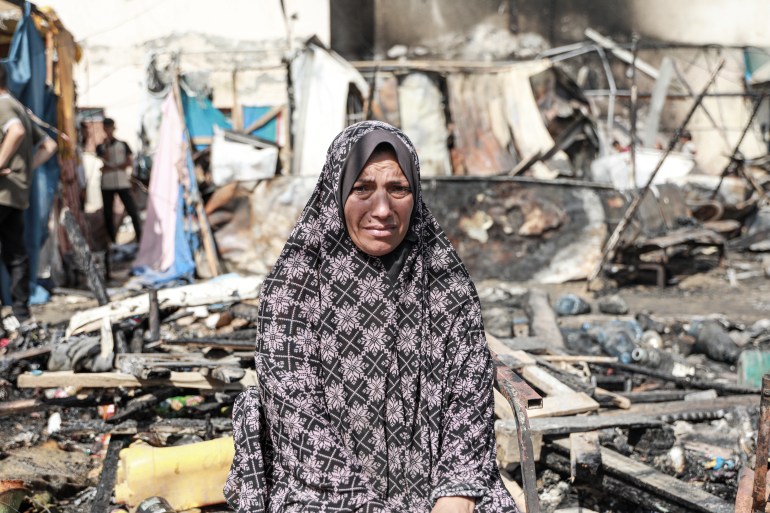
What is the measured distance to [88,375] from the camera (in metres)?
3.92

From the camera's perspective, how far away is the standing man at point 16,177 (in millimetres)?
5652

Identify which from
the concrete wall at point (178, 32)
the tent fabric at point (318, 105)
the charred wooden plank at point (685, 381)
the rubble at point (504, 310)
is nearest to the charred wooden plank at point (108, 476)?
the rubble at point (504, 310)

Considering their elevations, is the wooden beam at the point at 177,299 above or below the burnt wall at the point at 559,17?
below

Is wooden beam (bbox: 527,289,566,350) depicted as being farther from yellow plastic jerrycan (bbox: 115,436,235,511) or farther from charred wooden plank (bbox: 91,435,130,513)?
charred wooden plank (bbox: 91,435,130,513)

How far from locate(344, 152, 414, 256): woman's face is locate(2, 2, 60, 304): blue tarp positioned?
5977 millimetres

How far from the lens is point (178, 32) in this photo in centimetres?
1284

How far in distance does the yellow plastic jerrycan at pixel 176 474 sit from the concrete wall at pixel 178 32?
10.2 m

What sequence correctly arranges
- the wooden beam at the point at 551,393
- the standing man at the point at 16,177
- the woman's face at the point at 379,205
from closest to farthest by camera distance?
1. the woman's face at the point at 379,205
2. the wooden beam at the point at 551,393
3. the standing man at the point at 16,177

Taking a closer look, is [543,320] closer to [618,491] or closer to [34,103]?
[618,491]

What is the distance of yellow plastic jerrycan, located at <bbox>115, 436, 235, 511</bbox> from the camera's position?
10.0ft

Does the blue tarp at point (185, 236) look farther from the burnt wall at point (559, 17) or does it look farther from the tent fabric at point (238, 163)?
the burnt wall at point (559, 17)

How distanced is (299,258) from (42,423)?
2.88 meters

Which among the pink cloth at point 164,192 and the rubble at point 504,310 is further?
the pink cloth at point 164,192

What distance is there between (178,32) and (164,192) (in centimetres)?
491
